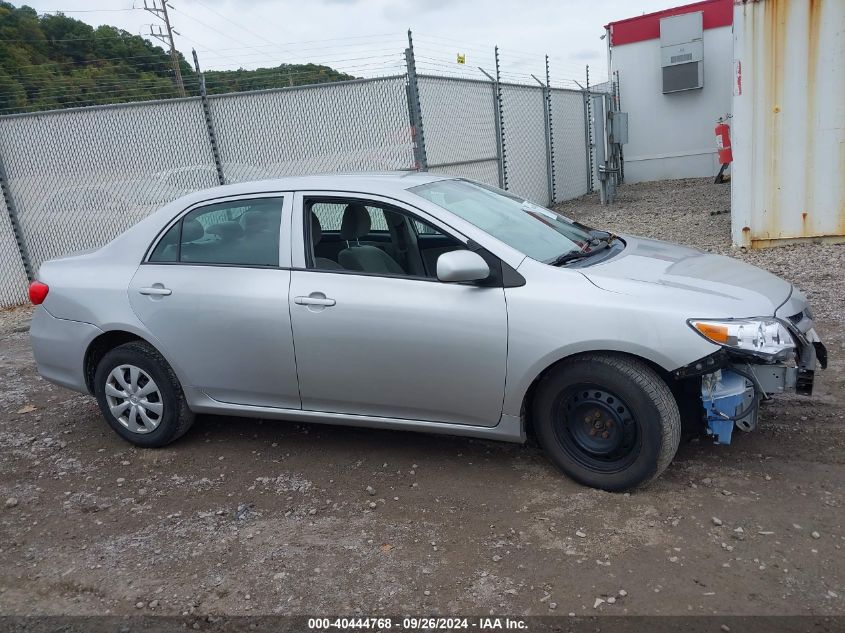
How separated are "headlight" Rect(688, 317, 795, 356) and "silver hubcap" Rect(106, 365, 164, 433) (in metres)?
3.19

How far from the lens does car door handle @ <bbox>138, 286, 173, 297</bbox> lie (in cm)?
431

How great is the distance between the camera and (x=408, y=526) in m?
3.50

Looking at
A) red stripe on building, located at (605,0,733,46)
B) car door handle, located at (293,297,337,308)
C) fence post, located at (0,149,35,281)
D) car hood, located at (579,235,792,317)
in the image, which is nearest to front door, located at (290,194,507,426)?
car door handle, located at (293,297,337,308)

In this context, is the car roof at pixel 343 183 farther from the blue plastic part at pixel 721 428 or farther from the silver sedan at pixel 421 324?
the blue plastic part at pixel 721 428

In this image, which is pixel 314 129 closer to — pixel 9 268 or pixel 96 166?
pixel 96 166

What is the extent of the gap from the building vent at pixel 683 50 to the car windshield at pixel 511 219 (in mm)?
16289

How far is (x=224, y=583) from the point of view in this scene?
124 inches

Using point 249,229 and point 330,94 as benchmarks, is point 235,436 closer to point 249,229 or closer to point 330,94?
point 249,229

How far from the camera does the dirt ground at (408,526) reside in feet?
9.61

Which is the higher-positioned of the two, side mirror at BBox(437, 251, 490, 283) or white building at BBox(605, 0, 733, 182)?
white building at BBox(605, 0, 733, 182)

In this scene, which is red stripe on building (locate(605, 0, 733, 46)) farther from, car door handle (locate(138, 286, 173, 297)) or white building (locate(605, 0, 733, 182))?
car door handle (locate(138, 286, 173, 297))

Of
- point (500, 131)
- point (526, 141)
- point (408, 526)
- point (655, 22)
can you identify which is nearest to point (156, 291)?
point (408, 526)

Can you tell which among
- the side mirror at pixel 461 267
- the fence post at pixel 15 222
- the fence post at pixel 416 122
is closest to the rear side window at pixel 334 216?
the side mirror at pixel 461 267

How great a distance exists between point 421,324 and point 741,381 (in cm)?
155
